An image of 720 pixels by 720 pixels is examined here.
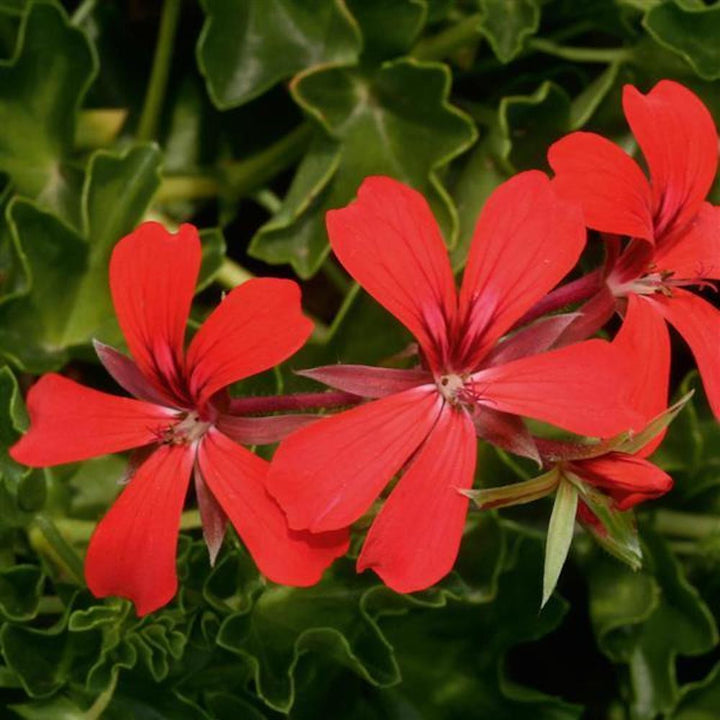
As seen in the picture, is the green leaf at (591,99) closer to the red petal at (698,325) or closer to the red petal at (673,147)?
the red petal at (673,147)

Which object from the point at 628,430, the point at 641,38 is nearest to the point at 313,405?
the point at 628,430

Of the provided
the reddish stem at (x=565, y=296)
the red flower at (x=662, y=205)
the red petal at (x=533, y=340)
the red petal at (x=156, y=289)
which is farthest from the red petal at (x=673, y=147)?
the red petal at (x=156, y=289)

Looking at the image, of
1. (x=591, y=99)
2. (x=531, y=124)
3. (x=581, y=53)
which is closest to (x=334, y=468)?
(x=531, y=124)

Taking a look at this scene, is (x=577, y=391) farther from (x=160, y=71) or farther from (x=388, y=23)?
(x=160, y=71)

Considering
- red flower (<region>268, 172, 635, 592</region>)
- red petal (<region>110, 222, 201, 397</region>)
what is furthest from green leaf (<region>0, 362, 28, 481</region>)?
red flower (<region>268, 172, 635, 592</region>)

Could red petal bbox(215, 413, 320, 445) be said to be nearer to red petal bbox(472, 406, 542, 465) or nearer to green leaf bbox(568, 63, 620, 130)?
red petal bbox(472, 406, 542, 465)

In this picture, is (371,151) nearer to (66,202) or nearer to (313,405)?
(66,202)
